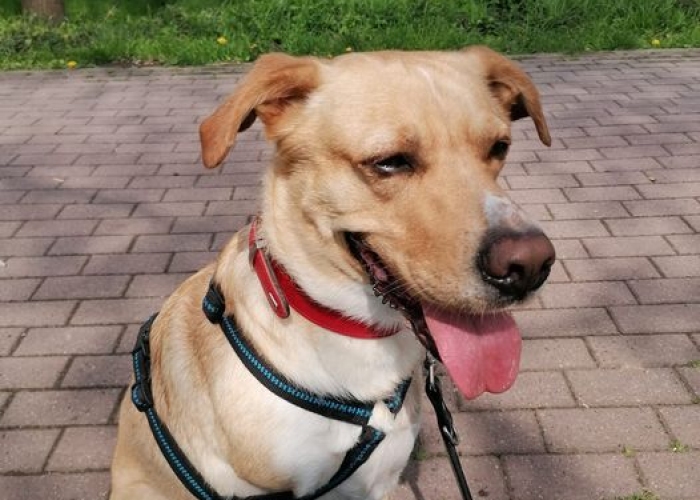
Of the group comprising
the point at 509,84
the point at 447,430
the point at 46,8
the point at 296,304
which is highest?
the point at 509,84

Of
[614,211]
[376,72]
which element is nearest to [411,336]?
[376,72]

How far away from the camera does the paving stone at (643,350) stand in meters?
3.13

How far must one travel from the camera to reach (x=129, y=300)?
370 centimetres

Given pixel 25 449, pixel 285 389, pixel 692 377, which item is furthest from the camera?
pixel 692 377

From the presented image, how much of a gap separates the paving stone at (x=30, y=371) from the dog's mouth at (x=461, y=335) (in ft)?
6.47

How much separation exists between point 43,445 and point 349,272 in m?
→ 1.70

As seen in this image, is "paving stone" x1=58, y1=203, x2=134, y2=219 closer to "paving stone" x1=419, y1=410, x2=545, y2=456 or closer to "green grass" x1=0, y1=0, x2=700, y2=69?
"paving stone" x1=419, y1=410, x2=545, y2=456

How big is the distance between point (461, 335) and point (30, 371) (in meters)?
2.30

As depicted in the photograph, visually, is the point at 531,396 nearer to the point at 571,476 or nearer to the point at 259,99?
the point at 571,476

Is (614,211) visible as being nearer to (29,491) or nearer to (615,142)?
(615,142)

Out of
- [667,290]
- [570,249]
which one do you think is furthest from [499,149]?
[570,249]

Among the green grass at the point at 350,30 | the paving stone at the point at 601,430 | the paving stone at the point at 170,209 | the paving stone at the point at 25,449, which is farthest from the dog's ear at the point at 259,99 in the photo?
the green grass at the point at 350,30

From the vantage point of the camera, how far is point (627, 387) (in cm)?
299

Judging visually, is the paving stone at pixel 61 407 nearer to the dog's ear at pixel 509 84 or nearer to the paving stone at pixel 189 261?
the paving stone at pixel 189 261
